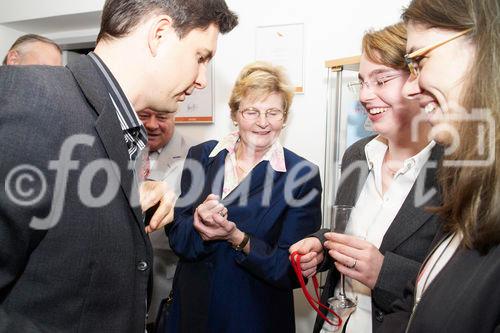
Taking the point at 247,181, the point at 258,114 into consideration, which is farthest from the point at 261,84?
the point at 247,181

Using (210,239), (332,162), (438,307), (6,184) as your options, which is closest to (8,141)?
(6,184)

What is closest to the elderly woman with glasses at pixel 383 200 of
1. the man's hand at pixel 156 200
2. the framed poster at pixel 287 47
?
the man's hand at pixel 156 200

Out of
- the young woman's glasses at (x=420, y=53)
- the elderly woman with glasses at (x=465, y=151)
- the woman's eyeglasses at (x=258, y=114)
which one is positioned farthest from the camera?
the woman's eyeglasses at (x=258, y=114)

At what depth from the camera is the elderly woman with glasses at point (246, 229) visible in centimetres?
160

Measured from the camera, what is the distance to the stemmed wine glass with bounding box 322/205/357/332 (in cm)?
116

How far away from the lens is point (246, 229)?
1.67 metres

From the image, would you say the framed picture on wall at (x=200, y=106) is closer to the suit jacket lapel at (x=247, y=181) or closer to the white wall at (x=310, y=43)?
the white wall at (x=310, y=43)

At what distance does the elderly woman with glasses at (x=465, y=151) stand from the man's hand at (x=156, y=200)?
2.35 ft

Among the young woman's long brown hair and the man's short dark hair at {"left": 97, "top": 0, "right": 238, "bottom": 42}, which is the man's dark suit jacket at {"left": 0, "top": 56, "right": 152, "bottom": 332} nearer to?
the man's short dark hair at {"left": 97, "top": 0, "right": 238, "bottom": 42}

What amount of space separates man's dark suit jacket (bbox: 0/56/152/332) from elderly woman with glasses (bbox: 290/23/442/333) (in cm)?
64

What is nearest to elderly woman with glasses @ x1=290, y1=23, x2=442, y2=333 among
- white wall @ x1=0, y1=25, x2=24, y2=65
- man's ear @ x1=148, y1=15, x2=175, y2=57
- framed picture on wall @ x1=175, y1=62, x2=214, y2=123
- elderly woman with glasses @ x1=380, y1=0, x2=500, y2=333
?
elderly woman with glasses @ x1=380, y1=0, x2=500, y2=333

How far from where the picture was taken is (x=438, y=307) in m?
0.74

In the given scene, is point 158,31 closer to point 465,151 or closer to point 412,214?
point 465,151

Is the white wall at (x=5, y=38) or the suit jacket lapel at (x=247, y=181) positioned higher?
the white wall at (x=5, y=38)
